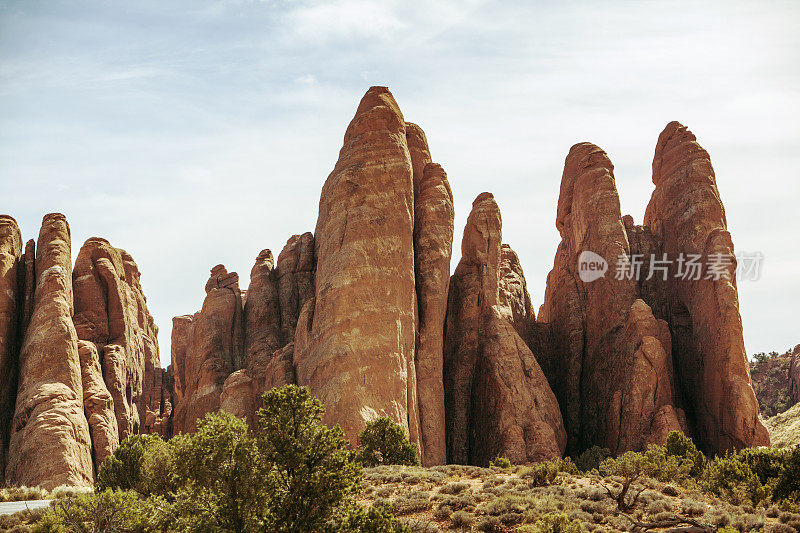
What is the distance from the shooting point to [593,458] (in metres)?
52.3

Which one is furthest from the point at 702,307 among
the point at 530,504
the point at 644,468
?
the point at 530,504

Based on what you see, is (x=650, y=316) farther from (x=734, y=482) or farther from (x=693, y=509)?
(x=693, y=509)

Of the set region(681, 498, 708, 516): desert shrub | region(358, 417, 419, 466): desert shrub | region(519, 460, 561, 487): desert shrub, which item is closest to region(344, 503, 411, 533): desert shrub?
region(681, 498, 708, 516): desert shrub

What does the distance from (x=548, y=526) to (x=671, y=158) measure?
51.8 meters

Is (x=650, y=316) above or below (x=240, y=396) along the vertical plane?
above

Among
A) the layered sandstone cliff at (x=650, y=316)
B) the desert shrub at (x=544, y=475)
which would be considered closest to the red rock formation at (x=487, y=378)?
the layered sandstone cliff at (x=650, y=316)

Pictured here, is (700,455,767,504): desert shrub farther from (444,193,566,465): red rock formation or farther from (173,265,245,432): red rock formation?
(173,265,245,432): red rock formation

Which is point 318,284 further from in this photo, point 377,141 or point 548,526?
point 548,526

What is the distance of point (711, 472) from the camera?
34.0 meters

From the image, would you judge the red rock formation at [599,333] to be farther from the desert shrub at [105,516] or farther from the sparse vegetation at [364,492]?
the desert shrub at [105,516]

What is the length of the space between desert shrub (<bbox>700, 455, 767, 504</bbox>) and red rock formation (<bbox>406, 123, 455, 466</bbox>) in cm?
2004

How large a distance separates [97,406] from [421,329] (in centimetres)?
2246

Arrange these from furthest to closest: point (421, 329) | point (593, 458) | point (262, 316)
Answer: point (262, 316) < point (421, 329) < point (593, 458)

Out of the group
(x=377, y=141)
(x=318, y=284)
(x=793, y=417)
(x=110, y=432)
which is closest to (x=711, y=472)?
(x=318, y=284)
